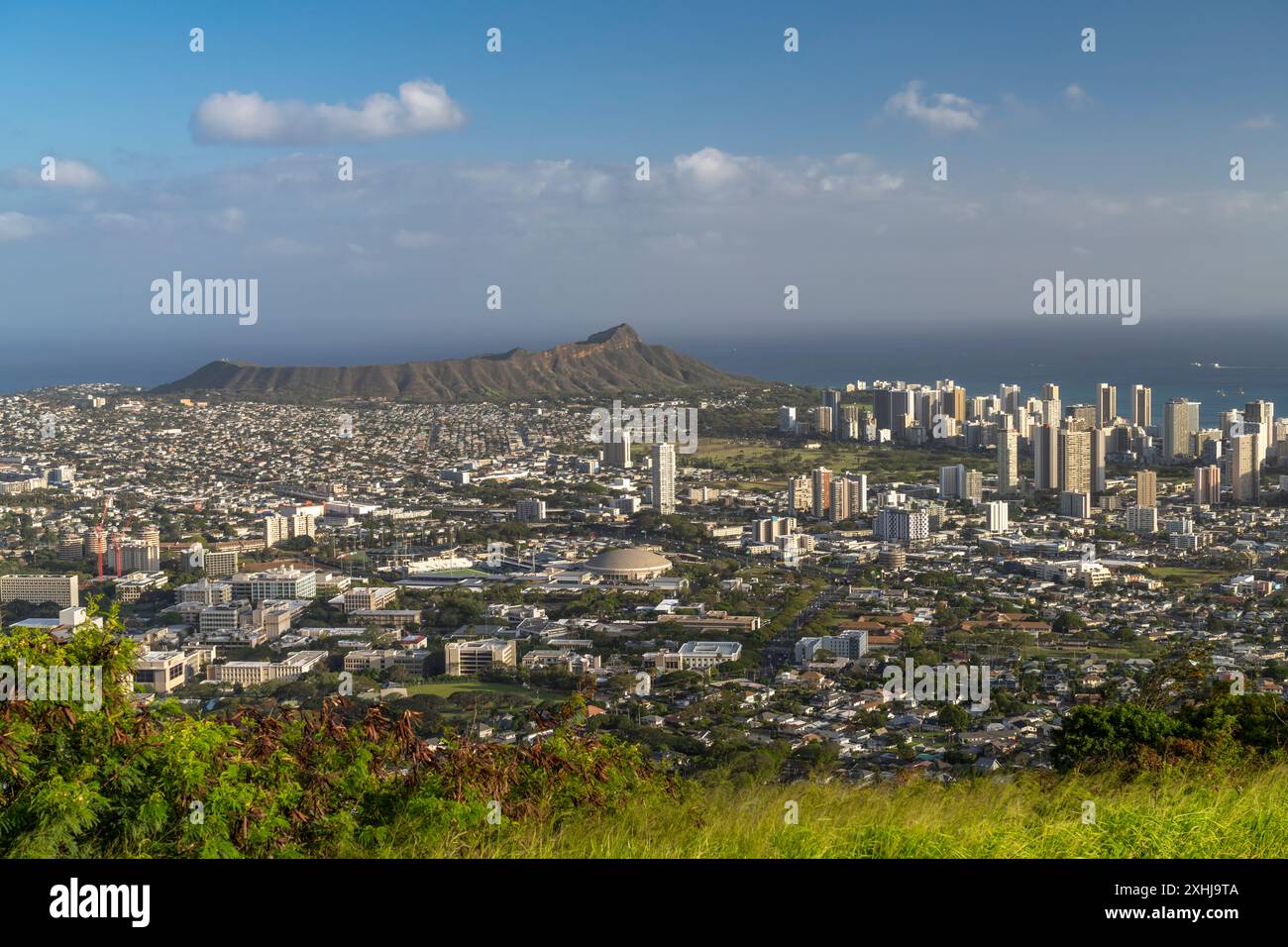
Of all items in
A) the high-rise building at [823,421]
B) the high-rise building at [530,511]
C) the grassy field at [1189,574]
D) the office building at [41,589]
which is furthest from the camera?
the high-rise building at [823,421]

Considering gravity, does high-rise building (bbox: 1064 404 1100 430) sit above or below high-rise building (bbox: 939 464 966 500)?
above

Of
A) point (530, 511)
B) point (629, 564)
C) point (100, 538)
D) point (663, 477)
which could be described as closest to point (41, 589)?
point (100, 538)

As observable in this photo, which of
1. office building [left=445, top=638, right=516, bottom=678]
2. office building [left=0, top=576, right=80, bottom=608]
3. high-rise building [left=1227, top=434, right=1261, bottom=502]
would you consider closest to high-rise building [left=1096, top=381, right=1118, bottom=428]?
high-rise building [left=1227, top=434, right=1261, bottom=502]

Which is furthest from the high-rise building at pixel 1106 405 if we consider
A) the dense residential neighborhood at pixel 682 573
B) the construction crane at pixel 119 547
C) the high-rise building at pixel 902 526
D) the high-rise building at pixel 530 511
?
the construction crane at pixel 119 547

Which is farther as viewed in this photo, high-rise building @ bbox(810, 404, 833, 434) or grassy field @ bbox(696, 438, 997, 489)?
high-rise building @ bbox(810, 404, 833, 434)

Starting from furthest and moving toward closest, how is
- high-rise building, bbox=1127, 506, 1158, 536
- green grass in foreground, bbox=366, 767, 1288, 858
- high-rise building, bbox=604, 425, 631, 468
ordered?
1. high-rise building, bbox=604, 425, 631, 468
2. high-rise building, bbox=1127, 506, 1158, 536
3. green grass in foreground, bbox=366, 767, 1288, 858

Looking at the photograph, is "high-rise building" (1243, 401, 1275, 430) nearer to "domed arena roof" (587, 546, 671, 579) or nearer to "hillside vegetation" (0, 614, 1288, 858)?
"domed arena roof" (587, 546, 671, 579)

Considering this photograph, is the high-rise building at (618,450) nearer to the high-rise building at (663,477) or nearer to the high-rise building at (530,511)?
the high-rise building at (663,477)
